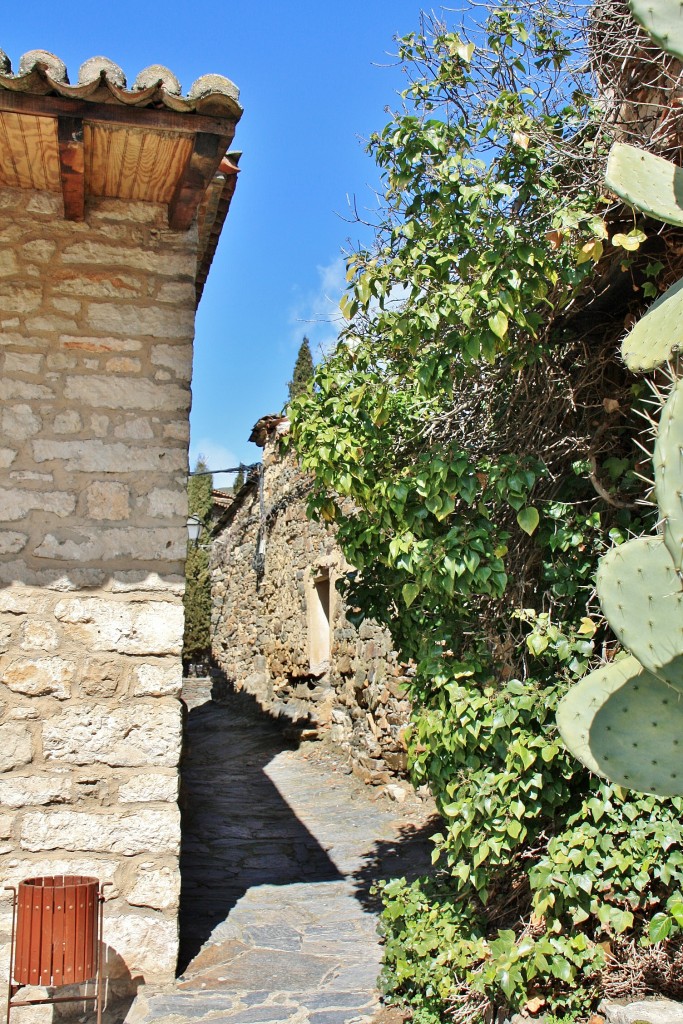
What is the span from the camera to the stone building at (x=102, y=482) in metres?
3.32

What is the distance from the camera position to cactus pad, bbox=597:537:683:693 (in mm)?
2049

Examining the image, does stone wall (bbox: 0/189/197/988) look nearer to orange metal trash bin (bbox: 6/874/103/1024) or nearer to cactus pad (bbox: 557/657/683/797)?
orange metal trash bin (bbox: 6/874/103/1024)

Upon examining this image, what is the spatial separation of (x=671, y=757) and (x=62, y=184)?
312 centimetres

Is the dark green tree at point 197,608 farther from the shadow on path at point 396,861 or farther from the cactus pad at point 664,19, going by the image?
the cactus pad at point 664,19

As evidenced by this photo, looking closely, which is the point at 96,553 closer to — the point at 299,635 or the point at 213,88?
the point at 213,88

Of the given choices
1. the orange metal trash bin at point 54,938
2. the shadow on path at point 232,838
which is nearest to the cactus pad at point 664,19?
the orange metal trash bin at point 54,938

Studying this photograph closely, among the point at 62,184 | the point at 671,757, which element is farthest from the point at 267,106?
the point at 671,757

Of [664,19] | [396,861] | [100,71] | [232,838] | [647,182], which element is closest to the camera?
[664,19]

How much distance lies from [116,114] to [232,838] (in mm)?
4567

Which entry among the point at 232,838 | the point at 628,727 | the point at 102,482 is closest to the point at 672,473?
the point at 628,727

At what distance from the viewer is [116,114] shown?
3086 millimetres

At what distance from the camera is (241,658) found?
12680 mm

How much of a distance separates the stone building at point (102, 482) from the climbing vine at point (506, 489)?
2.56 feet

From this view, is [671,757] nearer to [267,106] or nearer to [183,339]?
[183,339]
